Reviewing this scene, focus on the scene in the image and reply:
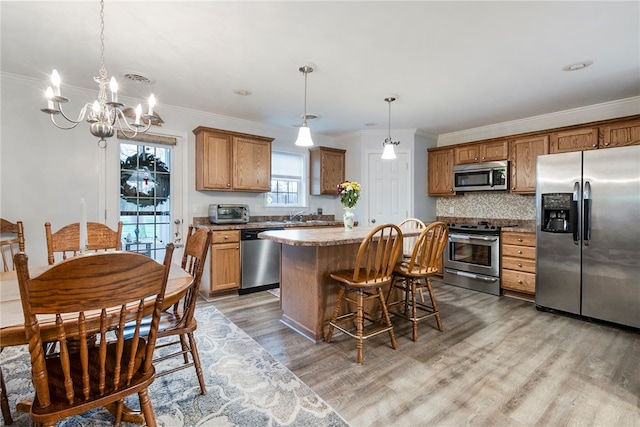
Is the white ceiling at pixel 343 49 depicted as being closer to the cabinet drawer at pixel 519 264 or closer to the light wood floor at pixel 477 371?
the cabinet drawer at pixel 519 264

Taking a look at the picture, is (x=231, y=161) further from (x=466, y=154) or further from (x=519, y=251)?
(x=519, y=251)

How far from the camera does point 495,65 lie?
9.16 feet

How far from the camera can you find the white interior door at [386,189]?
5230 millimetres

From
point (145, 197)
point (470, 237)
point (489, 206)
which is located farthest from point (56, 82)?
point (489, 206)

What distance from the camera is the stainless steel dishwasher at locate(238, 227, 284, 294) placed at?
4047mm

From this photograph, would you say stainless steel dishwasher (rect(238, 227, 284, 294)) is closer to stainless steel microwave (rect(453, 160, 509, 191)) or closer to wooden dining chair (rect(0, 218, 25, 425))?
wooden dining chair (rect(0, 218, 25, 425))

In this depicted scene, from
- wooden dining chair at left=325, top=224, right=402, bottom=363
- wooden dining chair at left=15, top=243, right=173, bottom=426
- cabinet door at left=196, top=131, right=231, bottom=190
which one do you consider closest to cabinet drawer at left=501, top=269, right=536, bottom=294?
wooden dining chair at left=325, top=224, right=402, bottom=363

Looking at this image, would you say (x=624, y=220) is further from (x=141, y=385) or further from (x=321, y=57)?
(x=141, y=385)

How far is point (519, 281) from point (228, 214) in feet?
12.9

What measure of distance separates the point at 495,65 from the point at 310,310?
2.77 m

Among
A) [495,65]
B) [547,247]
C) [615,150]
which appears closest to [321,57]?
[495,65]

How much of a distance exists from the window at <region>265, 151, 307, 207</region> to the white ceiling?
1.42 metres

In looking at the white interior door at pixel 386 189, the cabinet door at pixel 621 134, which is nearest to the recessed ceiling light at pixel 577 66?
the cabinet door at pixel 621 134

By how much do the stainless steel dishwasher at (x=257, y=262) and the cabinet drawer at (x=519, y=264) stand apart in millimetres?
3081
